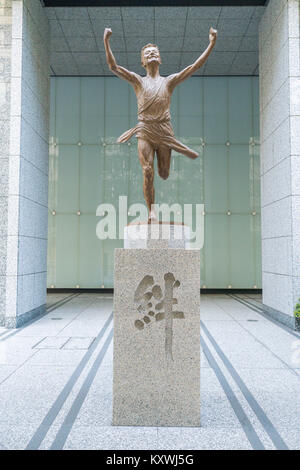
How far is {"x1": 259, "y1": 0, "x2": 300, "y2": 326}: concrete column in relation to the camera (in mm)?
6742

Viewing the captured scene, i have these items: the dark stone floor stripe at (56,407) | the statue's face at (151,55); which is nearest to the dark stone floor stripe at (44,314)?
the dark stone floor stripe at (56,407)

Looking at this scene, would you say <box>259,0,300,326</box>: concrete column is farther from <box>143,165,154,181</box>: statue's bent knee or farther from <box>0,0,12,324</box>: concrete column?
<box>0,0,12,324</box>: concrete column

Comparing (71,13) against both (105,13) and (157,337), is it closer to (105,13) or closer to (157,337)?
(105,13)

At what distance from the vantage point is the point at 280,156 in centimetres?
732

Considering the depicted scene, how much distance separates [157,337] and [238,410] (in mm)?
1043

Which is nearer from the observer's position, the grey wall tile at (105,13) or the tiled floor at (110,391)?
the tiled floor at (110,391)

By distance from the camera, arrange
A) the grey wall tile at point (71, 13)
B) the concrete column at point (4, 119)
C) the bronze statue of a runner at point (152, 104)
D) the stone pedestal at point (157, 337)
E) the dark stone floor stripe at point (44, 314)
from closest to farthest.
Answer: the stone pedestal at point (157, 337), the bronze statue of a runner at point (152, 104), the dark stone floor stripe at point (44, 314), the concrete column at point (4, 119), the grey wall tile at point (71, 13)

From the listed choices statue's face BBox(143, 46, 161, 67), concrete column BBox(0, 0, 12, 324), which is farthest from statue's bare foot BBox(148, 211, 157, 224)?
concrete column BBox(0, 0, 12, 324)

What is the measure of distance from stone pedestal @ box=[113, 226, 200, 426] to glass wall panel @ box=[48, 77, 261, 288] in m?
8.89

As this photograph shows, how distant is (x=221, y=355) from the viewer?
17.0ft

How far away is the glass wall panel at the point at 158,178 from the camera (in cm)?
1212

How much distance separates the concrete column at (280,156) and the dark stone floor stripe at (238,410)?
2.72 m

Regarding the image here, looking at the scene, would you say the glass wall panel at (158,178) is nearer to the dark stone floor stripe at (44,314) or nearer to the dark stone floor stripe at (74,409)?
the dark stone floor stripe at (44,314)

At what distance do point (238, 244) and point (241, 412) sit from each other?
9101 millimetres
